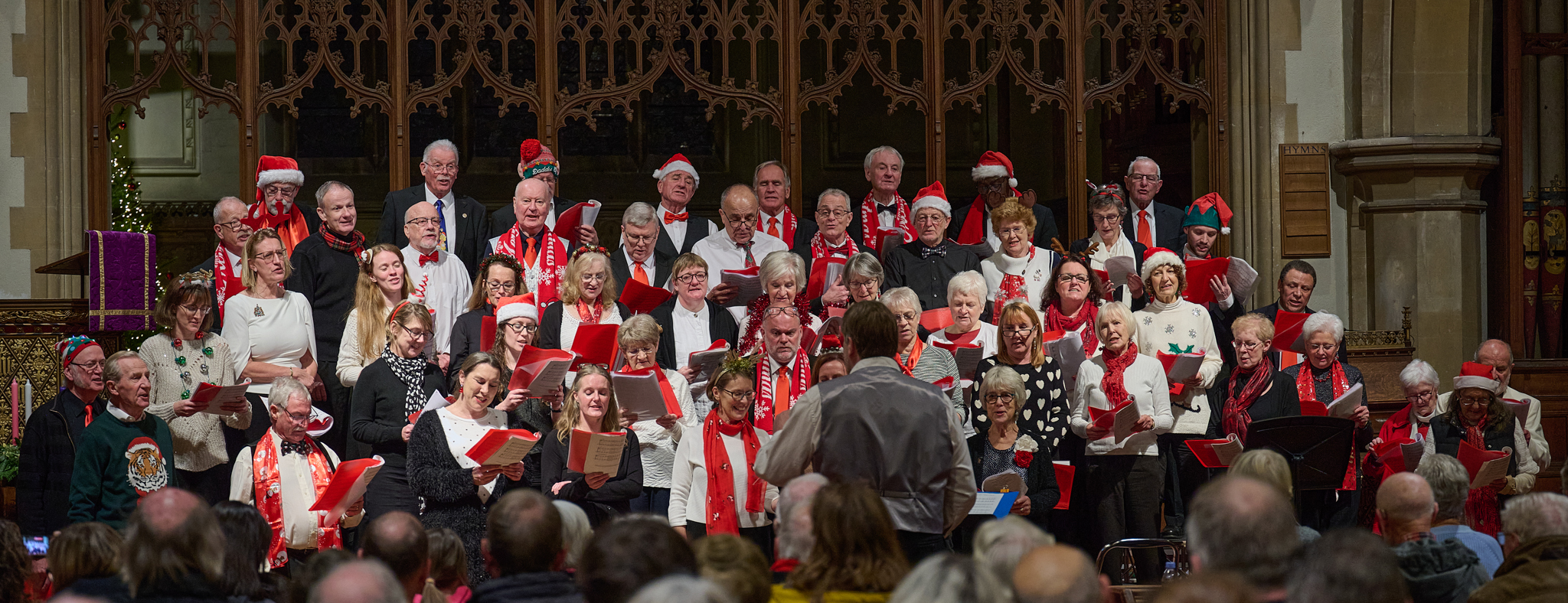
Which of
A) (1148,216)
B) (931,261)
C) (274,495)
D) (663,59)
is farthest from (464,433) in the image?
(1148,216)

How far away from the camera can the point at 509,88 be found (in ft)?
30.5

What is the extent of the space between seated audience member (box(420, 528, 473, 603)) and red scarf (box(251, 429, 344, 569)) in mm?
1567

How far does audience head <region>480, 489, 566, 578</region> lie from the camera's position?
353cm

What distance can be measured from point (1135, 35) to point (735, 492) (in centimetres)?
486

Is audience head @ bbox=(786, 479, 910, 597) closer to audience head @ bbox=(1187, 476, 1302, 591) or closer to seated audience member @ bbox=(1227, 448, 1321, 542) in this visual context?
audience head @ bbox=(1187, 476, 1302, 591)

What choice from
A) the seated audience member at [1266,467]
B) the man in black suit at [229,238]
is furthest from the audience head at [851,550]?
the man in black suit at [229,238]

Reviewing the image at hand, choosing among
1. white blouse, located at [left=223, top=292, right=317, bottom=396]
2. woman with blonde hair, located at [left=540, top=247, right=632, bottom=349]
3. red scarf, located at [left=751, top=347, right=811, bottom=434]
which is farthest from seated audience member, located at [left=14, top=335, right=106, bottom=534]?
red scarf, located at [left=751, top=347, right=811, bottom=434]

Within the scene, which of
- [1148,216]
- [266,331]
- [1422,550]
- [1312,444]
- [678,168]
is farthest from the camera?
[1148,216]

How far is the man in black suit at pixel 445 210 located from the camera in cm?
792

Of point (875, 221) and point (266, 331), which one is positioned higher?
point (875, 221)

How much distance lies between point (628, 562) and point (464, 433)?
266 centimetres

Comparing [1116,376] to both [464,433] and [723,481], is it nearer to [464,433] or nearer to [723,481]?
[723,481]

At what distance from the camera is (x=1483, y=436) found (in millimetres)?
7109

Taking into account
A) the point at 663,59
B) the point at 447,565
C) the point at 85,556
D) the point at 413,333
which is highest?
the point at 663,59
